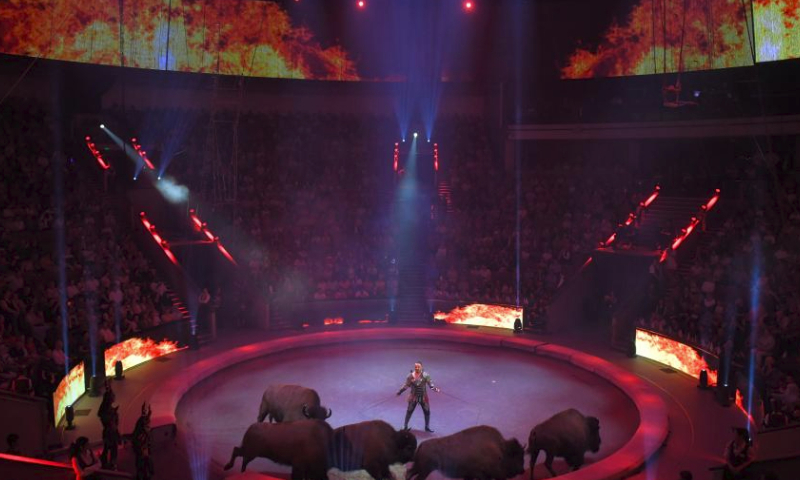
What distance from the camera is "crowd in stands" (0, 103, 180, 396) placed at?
16.2 metres

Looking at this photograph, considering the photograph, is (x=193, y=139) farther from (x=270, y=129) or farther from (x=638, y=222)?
(x=638, y=222)

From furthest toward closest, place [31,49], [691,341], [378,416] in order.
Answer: [31,49], [691,341], [378,416]

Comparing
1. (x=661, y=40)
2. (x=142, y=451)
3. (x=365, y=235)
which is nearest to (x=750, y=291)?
(x=365, y=235)

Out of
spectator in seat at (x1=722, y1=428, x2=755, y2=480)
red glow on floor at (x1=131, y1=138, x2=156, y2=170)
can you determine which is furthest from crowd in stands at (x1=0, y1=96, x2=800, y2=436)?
spectator in seat at (x1=722, y1=428, x2=755, y2=480)

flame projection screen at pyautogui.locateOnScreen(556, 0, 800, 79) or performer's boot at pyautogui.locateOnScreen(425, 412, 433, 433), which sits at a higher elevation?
flame projection screen at pyautogui.locateOnScreen(556, 0, 800, 79)

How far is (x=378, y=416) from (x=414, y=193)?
16.1 meters

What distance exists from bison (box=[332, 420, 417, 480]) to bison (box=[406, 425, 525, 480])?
311mm

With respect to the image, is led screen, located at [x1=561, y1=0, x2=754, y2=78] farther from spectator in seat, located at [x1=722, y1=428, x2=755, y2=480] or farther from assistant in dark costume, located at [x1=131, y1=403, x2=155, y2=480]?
assistant in dark costume, located at [x1=131, y1=403, x2=155, y2=480]

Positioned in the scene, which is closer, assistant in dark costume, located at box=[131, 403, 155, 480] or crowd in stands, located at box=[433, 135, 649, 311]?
assistant in dark costume, located at box=[131, 403, 155, 480]

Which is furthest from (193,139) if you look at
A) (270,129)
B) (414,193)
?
(414,193)

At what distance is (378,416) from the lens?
1577 centimetres

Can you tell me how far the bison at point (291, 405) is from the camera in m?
13.7

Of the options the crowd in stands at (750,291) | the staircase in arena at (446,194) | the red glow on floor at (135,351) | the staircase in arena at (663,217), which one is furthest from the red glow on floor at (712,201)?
the red glow on floor at (135,351)

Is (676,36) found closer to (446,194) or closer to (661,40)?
(661,40)
